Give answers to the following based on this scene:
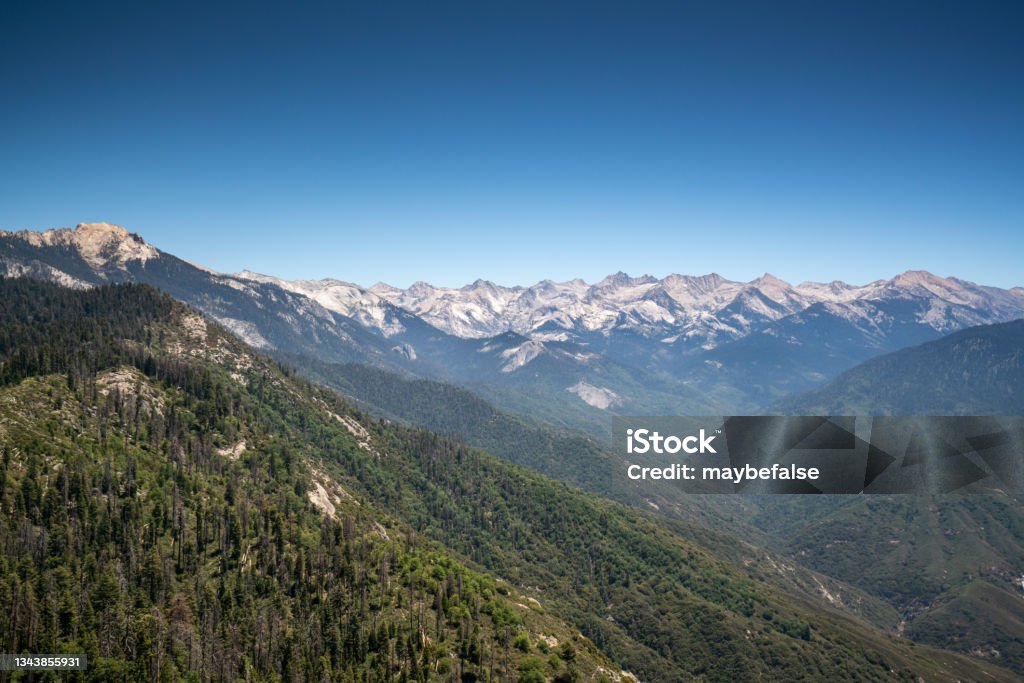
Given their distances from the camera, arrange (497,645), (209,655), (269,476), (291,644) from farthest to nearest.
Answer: (269,476) → (497,645) → (291,644) → (209,655)

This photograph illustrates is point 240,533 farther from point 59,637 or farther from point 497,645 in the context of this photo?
point 497,645

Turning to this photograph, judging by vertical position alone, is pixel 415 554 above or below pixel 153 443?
below

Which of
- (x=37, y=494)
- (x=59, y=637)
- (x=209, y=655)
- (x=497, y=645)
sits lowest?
(x=497, y=645)

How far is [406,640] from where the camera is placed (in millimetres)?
132875

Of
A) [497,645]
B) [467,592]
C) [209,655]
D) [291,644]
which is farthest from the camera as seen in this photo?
[467,592]

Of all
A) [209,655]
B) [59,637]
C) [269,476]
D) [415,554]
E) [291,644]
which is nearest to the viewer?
[59,637]

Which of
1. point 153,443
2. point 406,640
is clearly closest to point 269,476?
point 153,443

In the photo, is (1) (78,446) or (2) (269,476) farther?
(2) (269,476)

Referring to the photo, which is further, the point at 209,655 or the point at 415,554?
the point at 415,554

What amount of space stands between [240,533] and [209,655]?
34.4 metres

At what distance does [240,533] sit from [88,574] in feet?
105

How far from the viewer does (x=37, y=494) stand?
127625mm

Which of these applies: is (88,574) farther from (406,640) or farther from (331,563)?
(406,640)

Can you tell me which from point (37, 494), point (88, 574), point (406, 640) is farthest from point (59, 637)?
point (406, 640)
